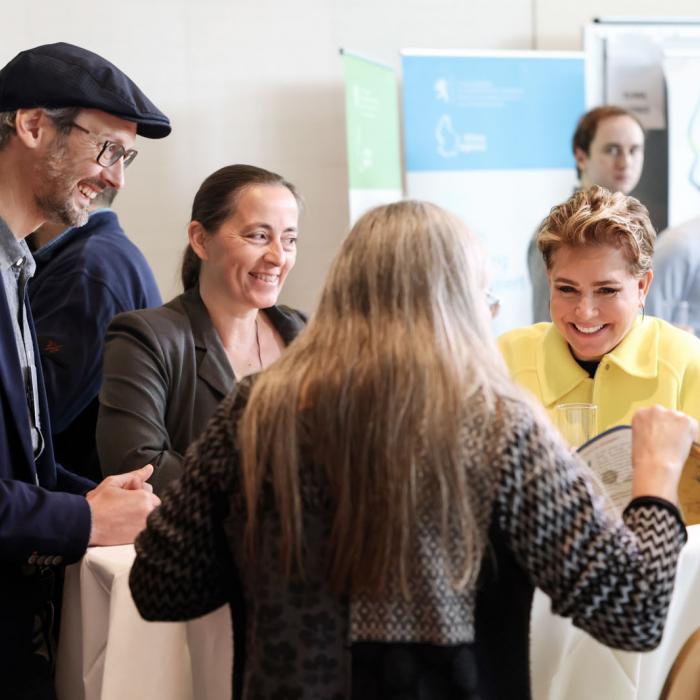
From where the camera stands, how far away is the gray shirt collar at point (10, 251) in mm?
2010

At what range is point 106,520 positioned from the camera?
184cm

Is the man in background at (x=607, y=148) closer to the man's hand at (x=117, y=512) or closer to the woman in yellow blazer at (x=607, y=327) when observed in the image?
the woman in yellow blazer at (x=607, y=327)

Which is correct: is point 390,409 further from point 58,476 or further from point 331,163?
point 331,163

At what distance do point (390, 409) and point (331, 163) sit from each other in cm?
447

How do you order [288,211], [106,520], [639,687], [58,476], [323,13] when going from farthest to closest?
[323,13] → [288,211] → [58,476] → [106,520] → [639,687]

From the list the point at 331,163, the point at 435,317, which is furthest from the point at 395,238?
the point at 331,163

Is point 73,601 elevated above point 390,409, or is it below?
below

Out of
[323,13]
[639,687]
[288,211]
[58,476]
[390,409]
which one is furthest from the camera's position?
[323,13]

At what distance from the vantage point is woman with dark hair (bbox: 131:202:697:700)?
4.14ft

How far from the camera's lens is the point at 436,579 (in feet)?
4.19

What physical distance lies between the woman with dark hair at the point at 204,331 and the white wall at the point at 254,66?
8.49 feet

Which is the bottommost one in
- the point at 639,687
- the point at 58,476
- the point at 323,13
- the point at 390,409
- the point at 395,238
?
the point at 639,687

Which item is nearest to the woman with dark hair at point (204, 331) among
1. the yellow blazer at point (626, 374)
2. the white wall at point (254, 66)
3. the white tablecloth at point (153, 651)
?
the white tablecloth at point (153, 651)

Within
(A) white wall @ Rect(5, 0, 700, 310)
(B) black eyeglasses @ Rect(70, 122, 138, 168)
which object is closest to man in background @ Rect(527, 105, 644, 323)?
(A) white wall @ Rect(5, 0, 700, 310)
